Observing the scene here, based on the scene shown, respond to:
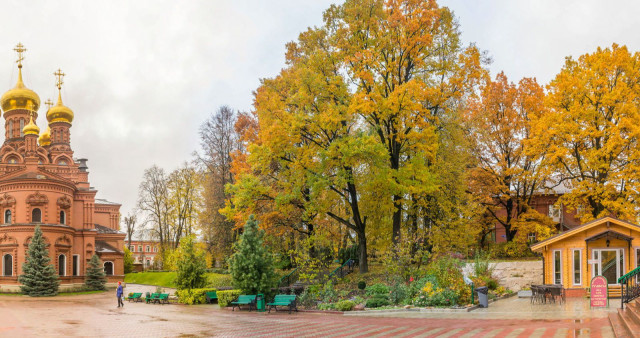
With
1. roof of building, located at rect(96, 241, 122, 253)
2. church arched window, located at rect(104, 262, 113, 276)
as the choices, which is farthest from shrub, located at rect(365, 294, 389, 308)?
church arched window, located at rect(104, 262, 113, 276)

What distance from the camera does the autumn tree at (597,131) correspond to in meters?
30.0

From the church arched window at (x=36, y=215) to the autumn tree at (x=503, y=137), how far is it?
34.0 meters

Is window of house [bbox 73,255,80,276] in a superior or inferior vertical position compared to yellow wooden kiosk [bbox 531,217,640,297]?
inferior

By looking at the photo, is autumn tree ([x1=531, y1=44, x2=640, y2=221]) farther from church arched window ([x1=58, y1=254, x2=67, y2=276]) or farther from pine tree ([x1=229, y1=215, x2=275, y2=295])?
church arched window ([x1=58, y1=254, x2=67, y2=276])

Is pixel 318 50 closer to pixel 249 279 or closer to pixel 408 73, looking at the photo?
pixel 408 73

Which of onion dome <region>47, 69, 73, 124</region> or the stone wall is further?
onion dome <region>47, 69, 73, 124</region>

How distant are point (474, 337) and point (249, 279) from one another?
1431cm

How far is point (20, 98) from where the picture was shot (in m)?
59.2

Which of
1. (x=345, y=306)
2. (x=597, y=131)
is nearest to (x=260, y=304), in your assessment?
(x=345, y=306)

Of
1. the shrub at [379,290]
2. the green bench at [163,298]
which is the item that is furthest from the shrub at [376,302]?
the green bench at [163,298]

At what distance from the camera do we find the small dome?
59375 mm

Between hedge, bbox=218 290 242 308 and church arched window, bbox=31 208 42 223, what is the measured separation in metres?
25.1

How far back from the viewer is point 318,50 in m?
29.9

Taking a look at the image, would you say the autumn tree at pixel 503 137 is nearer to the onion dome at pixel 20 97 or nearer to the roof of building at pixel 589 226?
the roof of building at pixel 589 226
